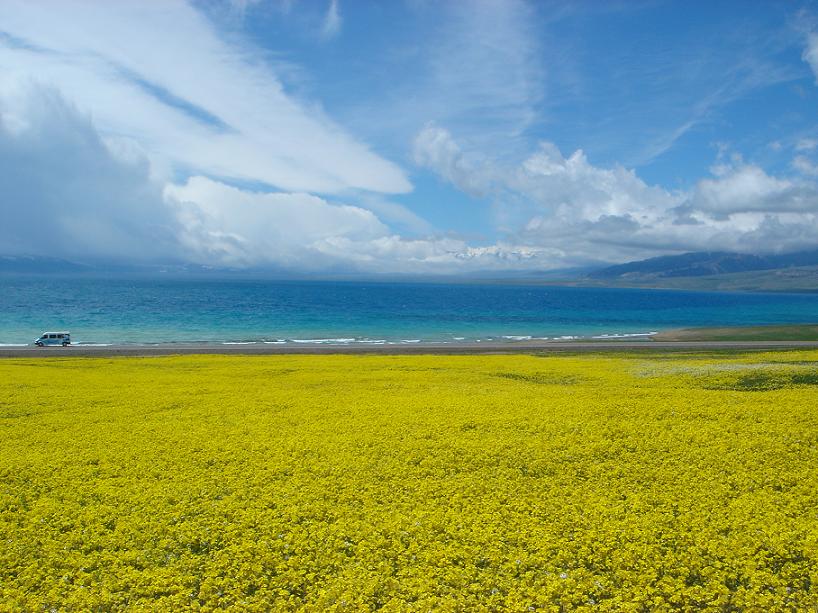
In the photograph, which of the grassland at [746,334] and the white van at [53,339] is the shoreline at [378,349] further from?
the grassland at [746,334]

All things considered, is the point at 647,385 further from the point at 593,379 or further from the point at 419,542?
the point at 419,542

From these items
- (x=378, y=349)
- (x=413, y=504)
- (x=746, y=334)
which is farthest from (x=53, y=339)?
(x=746, y=334)

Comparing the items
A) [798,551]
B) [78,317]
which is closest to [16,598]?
[798,551]

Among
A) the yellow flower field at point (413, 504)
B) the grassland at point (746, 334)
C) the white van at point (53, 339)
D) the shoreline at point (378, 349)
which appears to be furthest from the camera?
the grassland at point (746, 334)

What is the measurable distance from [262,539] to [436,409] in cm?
1095

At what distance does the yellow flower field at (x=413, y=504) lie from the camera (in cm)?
984

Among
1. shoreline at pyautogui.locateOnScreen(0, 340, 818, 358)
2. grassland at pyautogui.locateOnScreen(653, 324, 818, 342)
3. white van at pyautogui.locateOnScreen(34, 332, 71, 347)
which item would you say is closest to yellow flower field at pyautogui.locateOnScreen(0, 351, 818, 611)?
shoreline at pyautogui.locateOnScreen(0, 340, 818, 358)

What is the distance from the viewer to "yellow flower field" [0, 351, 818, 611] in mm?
9836

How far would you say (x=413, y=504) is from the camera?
1284 centimetres

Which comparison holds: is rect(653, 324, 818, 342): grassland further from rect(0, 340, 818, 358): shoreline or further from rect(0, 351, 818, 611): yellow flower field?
rect(0, 351, 818, 611): yellow flower field

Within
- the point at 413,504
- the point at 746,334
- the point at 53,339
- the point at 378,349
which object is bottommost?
the point at 413,504

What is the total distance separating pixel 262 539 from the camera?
11312 millimetres

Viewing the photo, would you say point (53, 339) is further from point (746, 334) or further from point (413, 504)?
point (746, 334)

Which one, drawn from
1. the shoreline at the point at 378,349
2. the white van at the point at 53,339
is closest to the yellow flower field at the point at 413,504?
the shoreline at the point at 378,349
